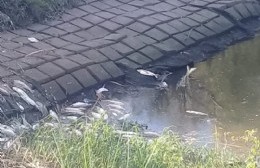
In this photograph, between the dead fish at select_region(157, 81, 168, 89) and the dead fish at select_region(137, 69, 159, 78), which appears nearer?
the dead fish at select_region(157, 81, 168, 89)

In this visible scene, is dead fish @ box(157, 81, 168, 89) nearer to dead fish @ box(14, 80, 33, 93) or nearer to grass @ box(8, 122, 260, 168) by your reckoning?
dead fish @ box(14, 80, 33, 93)

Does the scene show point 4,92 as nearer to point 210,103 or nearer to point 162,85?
point 162,85

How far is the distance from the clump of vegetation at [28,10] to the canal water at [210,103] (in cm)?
157

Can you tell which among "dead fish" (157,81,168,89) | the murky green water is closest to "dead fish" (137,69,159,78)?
"dead fish" (157,81,168,89)

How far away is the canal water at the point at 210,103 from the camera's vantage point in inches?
227

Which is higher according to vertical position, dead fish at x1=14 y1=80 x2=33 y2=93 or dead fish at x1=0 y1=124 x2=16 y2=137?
dead fish at x1=14 y1=80 x2=33 y2=93

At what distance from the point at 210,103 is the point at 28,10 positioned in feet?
7.54

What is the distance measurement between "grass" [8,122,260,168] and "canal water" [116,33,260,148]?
954 millimetres

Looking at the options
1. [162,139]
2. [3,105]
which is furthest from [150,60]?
[162,139]

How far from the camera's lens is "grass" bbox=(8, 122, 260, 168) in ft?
12.8

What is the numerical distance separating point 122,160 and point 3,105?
1.73 meters

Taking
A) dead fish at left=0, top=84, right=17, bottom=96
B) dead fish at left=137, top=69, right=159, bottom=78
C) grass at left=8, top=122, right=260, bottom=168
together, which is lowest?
grass at left=8, top=122, right=260, bottom=168

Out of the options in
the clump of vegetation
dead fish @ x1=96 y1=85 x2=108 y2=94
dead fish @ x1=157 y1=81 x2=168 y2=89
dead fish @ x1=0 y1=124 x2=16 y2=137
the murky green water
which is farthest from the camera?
the clump of vegetation

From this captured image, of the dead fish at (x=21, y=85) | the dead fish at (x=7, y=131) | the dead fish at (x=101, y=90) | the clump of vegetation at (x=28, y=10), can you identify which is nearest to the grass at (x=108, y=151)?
the dead fish at (x=7, y=131)
